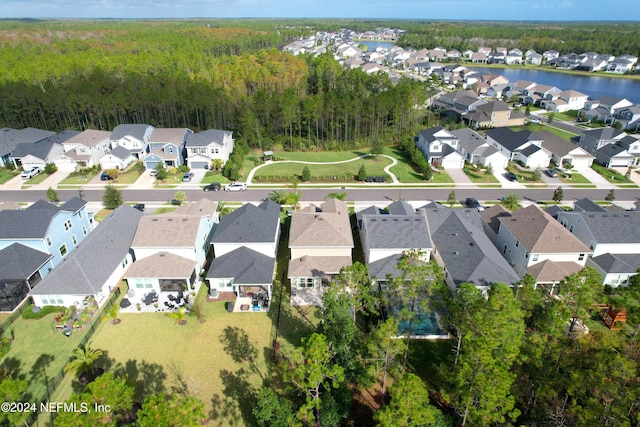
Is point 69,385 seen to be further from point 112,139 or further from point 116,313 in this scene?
point 112,139

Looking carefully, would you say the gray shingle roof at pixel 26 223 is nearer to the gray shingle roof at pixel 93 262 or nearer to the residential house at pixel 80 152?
the gray shingle roof at pixel 93 262

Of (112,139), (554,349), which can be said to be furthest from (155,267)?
(112,139)

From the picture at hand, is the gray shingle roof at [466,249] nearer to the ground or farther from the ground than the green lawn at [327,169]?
farther from the ground

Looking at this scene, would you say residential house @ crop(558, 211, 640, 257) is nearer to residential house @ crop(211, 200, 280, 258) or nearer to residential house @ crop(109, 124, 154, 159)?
residential house @ crop(211, 200, 280, 258)

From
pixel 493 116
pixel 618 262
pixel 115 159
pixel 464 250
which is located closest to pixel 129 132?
pixel 115 159

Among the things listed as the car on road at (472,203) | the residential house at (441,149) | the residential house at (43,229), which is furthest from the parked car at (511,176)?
the residential house at (43,229)

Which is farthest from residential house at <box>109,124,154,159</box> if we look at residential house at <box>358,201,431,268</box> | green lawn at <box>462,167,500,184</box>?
green lawn at <box>462,167,500,184</box>
